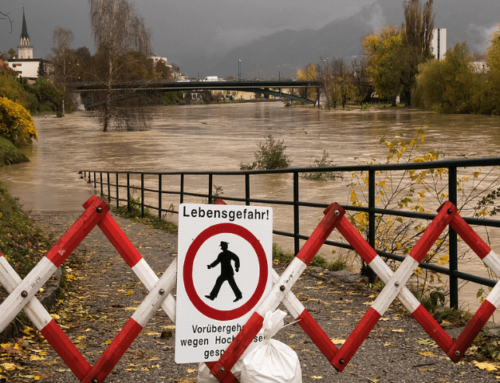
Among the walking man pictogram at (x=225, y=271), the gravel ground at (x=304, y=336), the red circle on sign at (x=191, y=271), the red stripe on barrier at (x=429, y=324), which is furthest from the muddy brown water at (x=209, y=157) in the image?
the walking man pictogram at (x=225, y=271)

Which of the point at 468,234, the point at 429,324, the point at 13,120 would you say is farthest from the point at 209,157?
the point at 429,324

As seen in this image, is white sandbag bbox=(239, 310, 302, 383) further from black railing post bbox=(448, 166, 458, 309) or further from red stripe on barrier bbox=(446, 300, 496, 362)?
black railing post bbox=(448, 166, 458, 309)

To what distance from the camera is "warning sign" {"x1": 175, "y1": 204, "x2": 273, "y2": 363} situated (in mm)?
2971

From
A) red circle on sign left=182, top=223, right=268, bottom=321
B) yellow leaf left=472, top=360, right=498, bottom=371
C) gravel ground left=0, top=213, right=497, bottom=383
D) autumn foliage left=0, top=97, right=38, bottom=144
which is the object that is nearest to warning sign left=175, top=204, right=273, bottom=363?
red circle on sign left=182, top=223, right=268, bottom=321

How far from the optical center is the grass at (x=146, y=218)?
41.8 feet

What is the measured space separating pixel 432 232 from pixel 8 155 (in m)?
35.7

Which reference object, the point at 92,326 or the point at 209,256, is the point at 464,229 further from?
the point at 92,326

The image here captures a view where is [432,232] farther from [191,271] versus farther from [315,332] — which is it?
[191,271]

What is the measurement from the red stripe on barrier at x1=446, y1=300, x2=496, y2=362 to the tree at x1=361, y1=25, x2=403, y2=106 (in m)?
91.4

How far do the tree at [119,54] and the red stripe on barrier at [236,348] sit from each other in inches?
2251

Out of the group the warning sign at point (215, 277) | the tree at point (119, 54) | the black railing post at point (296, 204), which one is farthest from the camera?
the tree at point (119, 54)

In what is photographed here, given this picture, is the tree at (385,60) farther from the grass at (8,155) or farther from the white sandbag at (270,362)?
the white sandbag at (270,362)

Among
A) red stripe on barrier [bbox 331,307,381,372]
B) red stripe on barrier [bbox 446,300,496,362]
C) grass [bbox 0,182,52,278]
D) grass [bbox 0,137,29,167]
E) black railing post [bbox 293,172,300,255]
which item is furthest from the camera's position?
grass [bbox 0,137,29,167]

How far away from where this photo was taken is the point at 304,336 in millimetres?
4410
